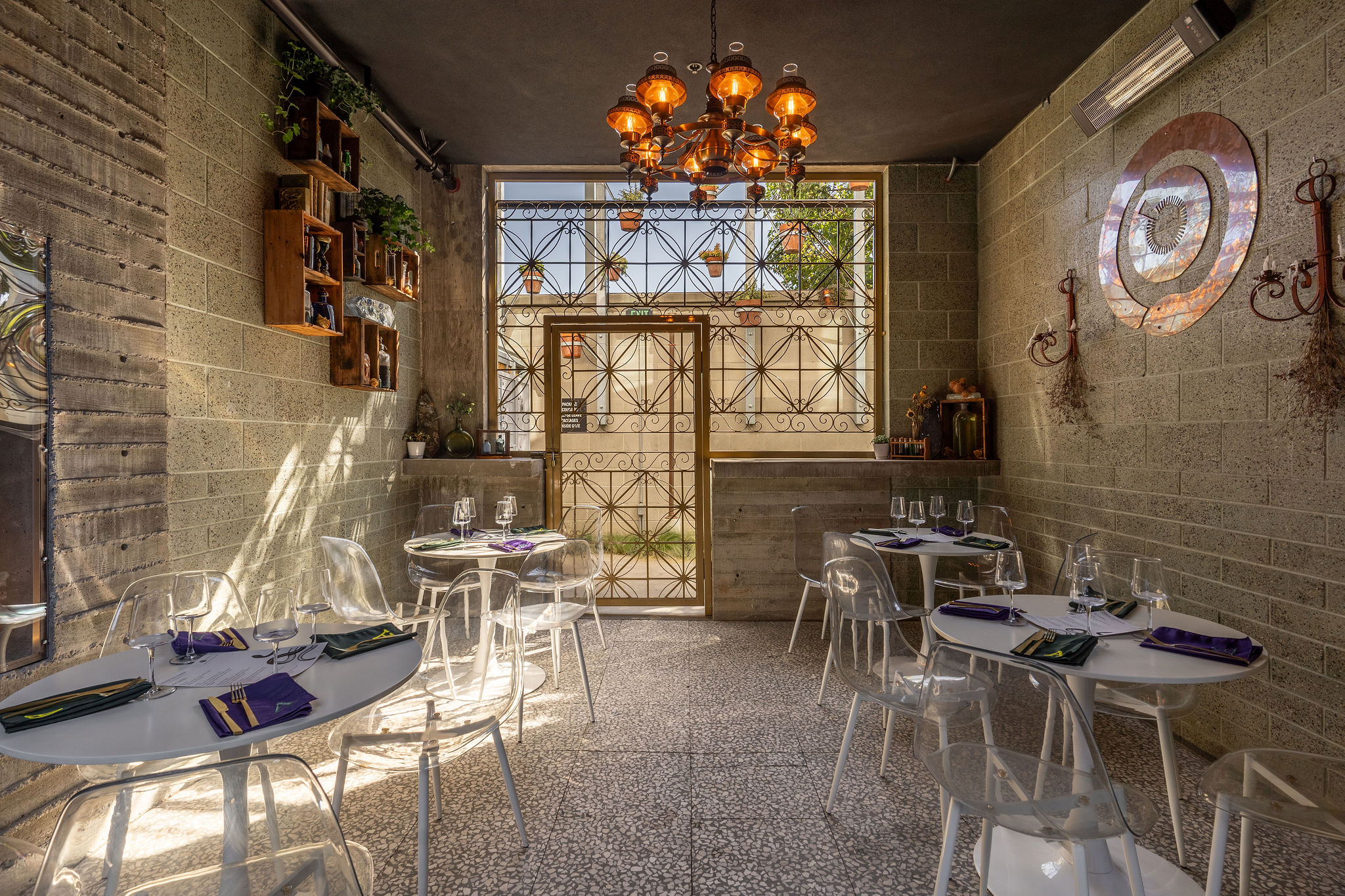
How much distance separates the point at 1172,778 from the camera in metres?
2.16

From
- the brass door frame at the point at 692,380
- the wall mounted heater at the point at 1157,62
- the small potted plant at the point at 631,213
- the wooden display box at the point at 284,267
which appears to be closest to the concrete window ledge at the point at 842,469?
the brass door frame at the point at 692,380

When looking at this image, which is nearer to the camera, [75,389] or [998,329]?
[75,389]

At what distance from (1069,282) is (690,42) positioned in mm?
2446

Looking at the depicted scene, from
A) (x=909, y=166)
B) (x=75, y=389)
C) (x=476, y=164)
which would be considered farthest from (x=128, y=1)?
(x=909, y=166)

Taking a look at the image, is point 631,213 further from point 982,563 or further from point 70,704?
point 70,704

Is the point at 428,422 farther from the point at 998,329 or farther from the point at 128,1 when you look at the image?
the point at 998,329

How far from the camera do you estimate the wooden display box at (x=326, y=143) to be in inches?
131

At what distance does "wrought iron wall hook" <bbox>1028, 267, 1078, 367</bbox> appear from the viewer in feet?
12.2

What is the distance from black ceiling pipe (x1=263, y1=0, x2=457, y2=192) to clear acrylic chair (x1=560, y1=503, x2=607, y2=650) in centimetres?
262

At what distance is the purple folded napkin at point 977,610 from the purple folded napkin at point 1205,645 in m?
0.37

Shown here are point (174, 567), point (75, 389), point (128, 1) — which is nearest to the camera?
point (75, 389)

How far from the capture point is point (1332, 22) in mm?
2312

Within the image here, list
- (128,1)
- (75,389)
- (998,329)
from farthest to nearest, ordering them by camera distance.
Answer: (998,329) < (128,1) < (75,389)

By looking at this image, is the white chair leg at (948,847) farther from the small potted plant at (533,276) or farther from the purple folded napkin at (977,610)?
the small potted plant at (533,276)
